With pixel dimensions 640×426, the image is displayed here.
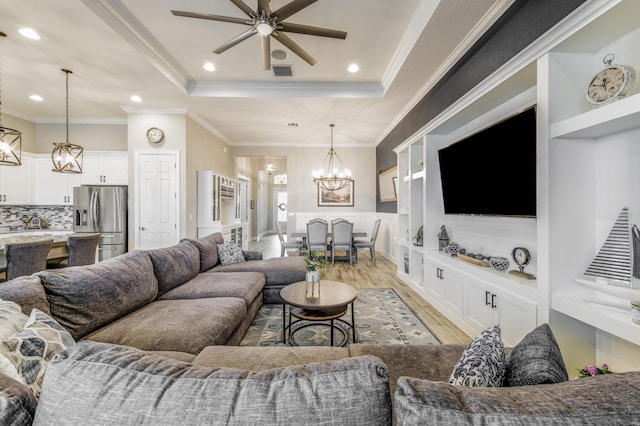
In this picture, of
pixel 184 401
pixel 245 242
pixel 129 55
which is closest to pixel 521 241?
pixel 184 401

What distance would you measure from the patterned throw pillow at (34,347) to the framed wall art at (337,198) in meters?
6.82

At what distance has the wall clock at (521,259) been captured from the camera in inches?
89.5

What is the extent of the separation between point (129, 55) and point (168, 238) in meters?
3.02

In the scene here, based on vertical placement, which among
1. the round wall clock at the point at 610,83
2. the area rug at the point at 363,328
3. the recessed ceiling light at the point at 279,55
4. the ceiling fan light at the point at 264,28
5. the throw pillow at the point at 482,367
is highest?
the recessed ceiling light at the point at 279,55

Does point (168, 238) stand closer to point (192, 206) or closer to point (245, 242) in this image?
point (192, 206)

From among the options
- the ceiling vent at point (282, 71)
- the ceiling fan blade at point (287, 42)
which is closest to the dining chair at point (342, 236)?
the ceiling vent at point (282, 71)

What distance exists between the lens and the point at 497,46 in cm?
251

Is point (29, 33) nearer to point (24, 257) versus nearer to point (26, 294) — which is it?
point (24, 257)

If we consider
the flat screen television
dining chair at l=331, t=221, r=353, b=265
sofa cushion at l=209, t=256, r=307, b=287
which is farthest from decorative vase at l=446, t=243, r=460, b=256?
dining chair at l=331, t=221, r=353, b=265

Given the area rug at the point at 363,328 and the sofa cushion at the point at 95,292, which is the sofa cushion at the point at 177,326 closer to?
the sofa cushion at the point at 95,292

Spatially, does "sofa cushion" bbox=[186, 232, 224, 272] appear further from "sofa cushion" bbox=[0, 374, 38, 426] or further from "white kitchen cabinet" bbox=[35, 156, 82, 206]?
"white kitchen cabinet" bbox=[35, 156, 82, 206]

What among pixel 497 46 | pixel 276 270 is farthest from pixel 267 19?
pixel 276 270

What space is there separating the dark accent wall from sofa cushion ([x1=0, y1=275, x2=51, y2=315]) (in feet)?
11.8

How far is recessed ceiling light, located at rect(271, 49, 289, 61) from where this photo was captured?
3412mm
